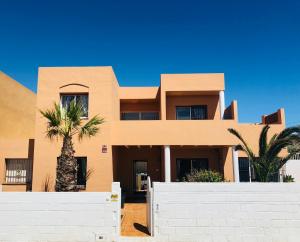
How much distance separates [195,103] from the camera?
18266mm

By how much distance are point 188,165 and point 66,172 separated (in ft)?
30.1

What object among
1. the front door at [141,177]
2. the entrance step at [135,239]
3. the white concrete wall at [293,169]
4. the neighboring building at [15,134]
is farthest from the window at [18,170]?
the white concrete wall at [293,169]

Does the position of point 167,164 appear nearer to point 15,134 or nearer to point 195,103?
point 195,103

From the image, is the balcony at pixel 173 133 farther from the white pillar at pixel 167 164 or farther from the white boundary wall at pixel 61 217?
the white boundary wall at pixel 61 217

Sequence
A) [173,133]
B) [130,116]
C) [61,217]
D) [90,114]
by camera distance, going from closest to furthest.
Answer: [61,217] < [90,114] < [173,133] < [130,116]

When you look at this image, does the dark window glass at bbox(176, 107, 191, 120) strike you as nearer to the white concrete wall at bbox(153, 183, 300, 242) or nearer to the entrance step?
the white concrete wall at bbox(153, 183, 300, 242)

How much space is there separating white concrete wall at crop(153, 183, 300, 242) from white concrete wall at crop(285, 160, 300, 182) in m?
11.0

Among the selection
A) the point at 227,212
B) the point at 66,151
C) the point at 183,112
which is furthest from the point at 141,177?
the point at 227,212

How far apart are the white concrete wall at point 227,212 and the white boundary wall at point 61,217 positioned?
1454mm

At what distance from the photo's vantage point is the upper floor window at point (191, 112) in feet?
60.4

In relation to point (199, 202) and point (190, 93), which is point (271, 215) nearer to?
point (199, 202)

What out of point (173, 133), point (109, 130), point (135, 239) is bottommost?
point (135, 239)

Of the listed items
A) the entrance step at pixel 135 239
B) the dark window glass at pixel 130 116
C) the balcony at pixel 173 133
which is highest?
the dark window glass at pixel 130 116

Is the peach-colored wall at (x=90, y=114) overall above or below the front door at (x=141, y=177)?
above
